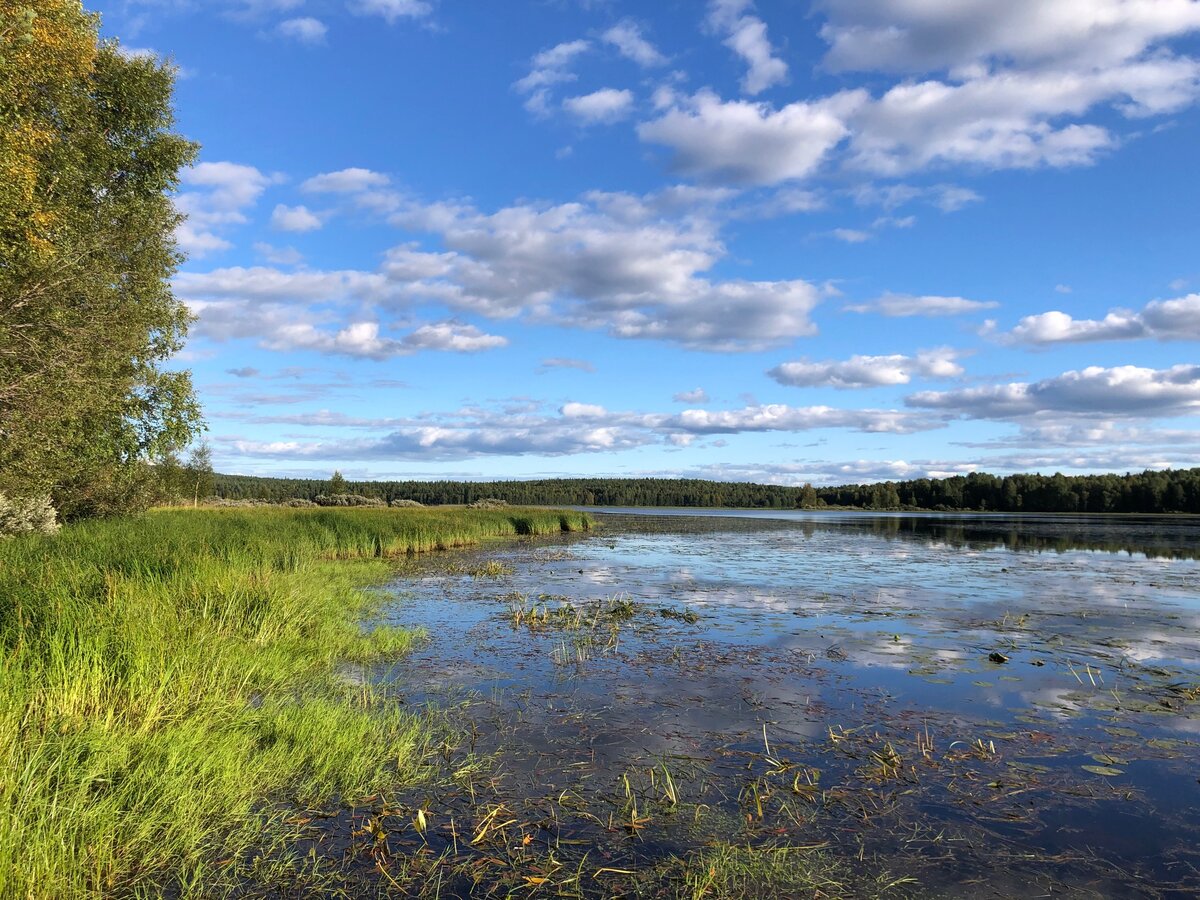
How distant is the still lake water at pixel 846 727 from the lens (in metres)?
5.15

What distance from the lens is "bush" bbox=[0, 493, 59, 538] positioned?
1747 centimetres

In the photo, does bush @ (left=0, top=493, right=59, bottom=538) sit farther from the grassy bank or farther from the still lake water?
the still lake water

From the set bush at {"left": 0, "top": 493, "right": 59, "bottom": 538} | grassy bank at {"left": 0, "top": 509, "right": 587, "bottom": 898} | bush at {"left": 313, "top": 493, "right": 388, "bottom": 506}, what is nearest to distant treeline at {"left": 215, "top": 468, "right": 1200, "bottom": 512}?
bush at {"left": 313, "top": 493, "right": 388, "bottom": 506}

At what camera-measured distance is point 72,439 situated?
54.1 ft

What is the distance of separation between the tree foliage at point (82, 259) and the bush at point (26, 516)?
0.97 meters

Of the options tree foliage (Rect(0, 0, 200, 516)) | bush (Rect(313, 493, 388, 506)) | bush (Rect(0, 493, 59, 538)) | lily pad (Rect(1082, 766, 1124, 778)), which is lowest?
lily pad (Rect(1082, 766, 1124, 778))

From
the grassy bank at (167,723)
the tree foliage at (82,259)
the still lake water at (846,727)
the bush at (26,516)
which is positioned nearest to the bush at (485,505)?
the tree foliage at (82,259)

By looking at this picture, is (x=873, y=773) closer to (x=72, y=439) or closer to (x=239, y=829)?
(x=239, y=829)

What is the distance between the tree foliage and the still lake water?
9.25 m

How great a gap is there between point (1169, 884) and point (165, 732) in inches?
310

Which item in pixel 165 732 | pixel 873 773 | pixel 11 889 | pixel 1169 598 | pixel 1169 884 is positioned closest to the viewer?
pixel 11 889

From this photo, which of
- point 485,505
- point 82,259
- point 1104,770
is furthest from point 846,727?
point 485,505

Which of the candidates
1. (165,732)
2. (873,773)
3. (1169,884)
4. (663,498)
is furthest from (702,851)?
(663,498)

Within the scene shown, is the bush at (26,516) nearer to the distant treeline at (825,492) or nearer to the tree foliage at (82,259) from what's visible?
the tree foliage at (82,259)
